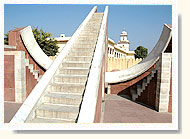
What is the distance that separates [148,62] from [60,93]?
4.19 m

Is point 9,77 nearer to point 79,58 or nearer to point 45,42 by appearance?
point 79,58

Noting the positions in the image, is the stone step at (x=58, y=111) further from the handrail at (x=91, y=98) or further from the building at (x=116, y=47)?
the building at (x=116, y=47)

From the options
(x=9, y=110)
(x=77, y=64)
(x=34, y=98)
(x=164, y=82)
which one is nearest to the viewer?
(x=34, y=98)

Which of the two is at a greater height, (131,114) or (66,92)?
(66,92)

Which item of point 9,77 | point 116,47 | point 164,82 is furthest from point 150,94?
point 116,47

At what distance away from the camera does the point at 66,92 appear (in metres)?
2.62

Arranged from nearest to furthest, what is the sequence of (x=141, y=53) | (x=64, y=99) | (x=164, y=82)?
(x=64, y=99) → (x=164, y=82) → (x=141, y=53)

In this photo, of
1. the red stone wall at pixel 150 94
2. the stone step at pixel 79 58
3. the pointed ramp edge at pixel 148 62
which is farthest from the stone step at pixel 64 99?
the pointed ramp edge at pixel 148 62

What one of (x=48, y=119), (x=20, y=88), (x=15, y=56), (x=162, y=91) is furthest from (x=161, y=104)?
(x=15, y=56)

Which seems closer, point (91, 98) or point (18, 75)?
point (91, 98)

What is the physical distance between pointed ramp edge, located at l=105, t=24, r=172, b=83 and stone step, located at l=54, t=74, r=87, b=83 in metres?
3.31

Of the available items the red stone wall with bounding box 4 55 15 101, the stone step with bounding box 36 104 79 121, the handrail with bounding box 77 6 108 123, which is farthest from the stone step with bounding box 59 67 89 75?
the red stone wall with bounding box 4 55 15 101
